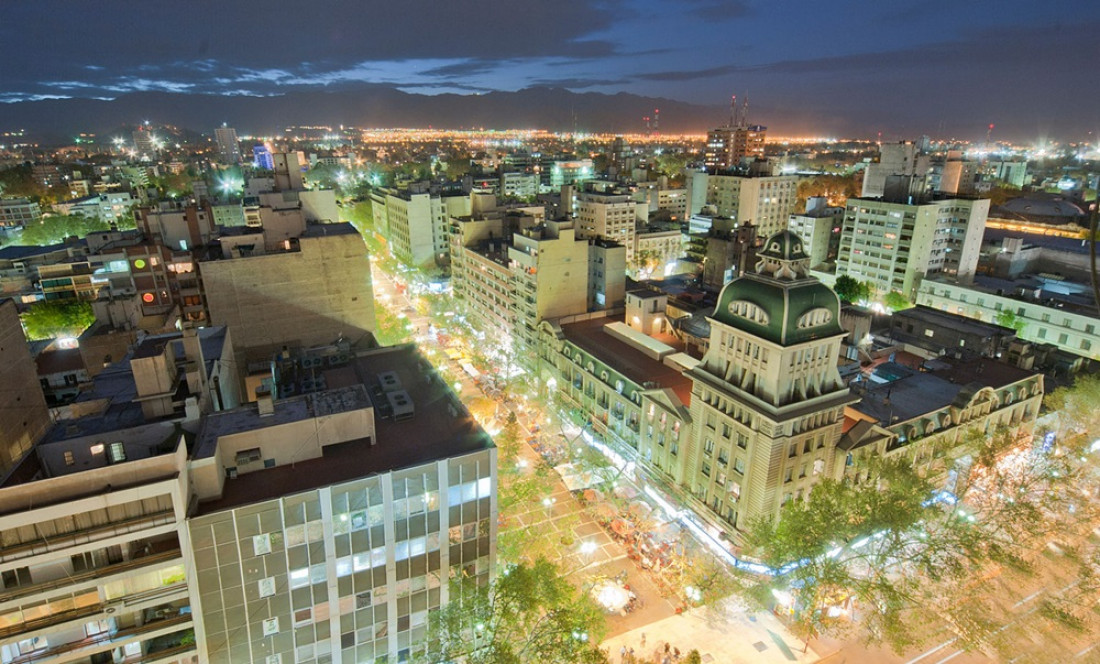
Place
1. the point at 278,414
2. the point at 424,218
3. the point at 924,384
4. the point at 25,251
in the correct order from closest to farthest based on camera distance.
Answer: the point at 278,414 → the point at 924,384 → the point at 25,251 → the point at 424,218

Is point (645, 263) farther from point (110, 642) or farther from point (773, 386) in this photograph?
point (110, 642)

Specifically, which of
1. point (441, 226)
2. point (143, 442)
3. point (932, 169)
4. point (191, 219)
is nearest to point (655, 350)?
point (143, 442)

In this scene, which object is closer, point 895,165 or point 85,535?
point 85,535

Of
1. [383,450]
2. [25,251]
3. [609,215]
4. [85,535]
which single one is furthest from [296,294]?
[609,215]

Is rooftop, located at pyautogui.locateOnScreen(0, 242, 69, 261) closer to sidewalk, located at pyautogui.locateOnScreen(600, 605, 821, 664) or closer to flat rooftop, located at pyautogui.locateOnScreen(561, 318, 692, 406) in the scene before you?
flat rooftop, located at pyautogui.locateOnScreen(561, 318, 692, 406)

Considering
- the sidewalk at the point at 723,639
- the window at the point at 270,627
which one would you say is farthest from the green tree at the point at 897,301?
the window at the point at 270,627

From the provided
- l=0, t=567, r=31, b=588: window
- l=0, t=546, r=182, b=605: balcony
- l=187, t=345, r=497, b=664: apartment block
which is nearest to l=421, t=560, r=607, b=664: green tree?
l=187, t=345, r=497, b=664: apartment block

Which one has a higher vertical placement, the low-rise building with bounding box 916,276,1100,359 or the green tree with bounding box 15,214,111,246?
the green tree with bounding box 15,214,111,246
